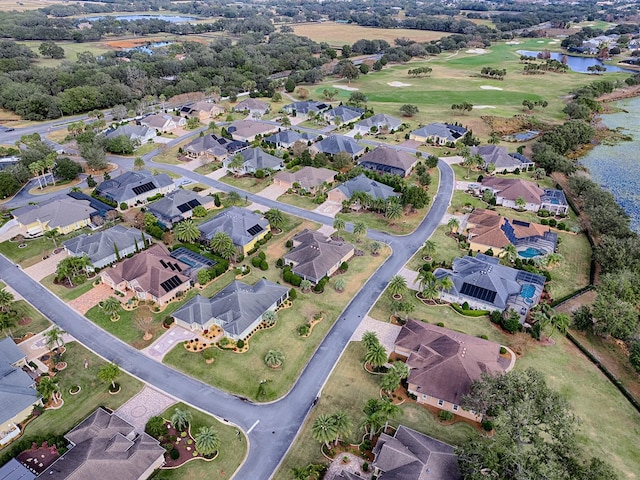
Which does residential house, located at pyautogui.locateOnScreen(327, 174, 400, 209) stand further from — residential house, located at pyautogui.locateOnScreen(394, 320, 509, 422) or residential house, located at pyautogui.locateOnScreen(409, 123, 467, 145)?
residential house, located at pyautogui.locateOnScreen(409, 123, 467, 145)

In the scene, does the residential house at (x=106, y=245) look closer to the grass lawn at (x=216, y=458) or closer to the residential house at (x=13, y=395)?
the residential house at (x=13, y=395)

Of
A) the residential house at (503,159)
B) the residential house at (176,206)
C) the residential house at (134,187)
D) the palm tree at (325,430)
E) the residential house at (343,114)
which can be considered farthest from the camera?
the residential house at (343,114)

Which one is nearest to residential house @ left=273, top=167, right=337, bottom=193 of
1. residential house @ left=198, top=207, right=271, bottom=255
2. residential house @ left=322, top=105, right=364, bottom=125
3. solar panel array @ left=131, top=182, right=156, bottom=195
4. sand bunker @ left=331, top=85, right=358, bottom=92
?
residential house @ left=198, top=207, right=271, bottom=255

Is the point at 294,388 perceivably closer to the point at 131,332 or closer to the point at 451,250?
the point at 131,332

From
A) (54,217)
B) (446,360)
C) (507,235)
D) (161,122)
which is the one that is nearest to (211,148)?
(161,122)

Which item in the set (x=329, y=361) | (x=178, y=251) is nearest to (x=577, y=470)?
(x=329, y=361)

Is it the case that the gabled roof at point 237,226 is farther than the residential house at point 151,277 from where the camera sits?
Yes

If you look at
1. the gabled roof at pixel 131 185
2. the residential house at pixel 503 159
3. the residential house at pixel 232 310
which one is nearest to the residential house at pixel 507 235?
the residential house at pixel 503 159
